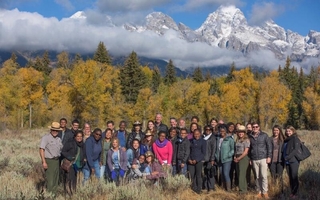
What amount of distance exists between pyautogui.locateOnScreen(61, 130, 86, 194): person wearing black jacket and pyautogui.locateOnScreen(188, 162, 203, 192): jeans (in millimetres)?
2727

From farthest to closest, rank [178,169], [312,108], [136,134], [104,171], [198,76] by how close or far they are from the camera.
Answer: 1. [198,76]
2. [312,108]
3. [136,134]
4. [178,169]
5. [104,171]

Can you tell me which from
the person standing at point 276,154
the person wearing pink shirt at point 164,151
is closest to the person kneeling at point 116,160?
the person wearing pink shirt at point 164,151

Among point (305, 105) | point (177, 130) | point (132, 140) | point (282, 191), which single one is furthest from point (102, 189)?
point (305, 105)

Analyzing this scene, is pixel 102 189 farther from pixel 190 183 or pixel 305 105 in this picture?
pixel 305 105

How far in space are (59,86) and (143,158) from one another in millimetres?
35212

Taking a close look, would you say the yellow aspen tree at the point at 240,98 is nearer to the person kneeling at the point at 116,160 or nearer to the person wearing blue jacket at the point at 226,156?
the person wearing blue jacket at the point at 226,156

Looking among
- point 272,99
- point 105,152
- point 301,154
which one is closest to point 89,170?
point 105,152

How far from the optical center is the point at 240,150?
8.38m

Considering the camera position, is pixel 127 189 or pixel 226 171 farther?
pixel 226 171

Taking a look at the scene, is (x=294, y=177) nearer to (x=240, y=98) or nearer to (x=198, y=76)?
(x=240, y=98)

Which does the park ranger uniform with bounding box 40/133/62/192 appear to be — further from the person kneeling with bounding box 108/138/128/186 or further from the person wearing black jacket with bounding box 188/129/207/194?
the person wearing black jacket with bounding box 188/129/207/194

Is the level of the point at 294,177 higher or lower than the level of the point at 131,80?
lower

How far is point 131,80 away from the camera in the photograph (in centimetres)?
4625

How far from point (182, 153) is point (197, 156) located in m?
0.39
